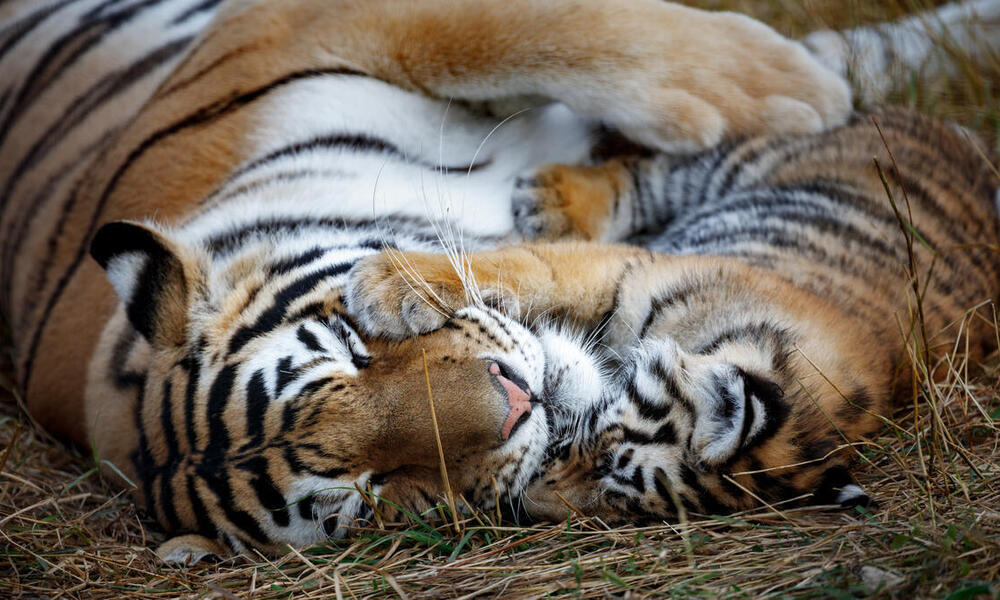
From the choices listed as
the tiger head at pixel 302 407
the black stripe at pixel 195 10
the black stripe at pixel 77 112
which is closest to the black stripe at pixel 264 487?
the tiger head at pixel 302 407

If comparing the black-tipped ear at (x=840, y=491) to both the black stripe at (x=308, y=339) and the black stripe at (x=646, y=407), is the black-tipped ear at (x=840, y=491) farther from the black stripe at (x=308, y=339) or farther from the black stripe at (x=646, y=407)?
the black stripe at (x=308, y=339)

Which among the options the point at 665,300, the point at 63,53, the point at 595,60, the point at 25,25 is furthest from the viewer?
the point at 25,25

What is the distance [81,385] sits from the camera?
2346mm

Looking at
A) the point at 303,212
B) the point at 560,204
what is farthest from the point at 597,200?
the point at 303,212

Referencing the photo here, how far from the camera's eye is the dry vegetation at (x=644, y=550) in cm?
145

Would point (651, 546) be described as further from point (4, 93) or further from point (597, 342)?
point (4, 93)

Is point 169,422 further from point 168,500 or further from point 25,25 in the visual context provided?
point 25,25

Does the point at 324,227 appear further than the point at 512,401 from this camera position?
Result: Yes

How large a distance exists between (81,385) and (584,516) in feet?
4.72

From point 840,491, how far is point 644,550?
0.39m

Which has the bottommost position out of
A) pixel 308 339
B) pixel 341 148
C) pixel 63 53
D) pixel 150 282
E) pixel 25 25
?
pixel 308 339

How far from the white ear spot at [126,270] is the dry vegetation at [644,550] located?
1.69 ft

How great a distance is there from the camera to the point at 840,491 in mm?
1657

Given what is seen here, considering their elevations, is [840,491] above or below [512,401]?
below
